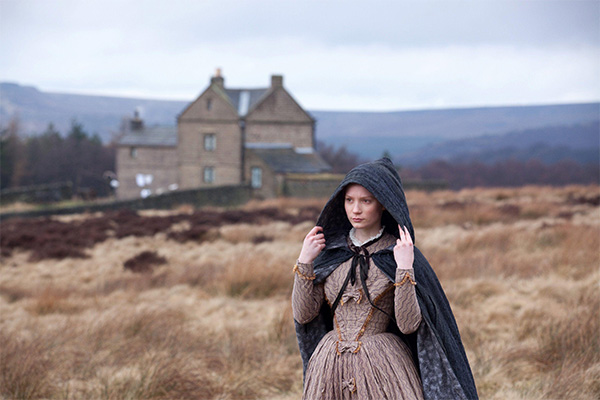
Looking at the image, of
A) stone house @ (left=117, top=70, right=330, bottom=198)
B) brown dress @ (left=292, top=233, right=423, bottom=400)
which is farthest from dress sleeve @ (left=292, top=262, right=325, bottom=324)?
stone house @ (left=117, top=70, right=330, bottom=198)

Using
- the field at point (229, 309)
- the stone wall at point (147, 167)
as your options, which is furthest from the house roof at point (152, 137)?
the field at point (229, 309)

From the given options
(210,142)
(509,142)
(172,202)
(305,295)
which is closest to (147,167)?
(210,142)

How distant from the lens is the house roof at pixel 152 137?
4962 centimetres

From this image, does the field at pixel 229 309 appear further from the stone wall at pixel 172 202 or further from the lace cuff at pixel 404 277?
the stone wall at pixel 172 202

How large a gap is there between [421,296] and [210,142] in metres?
41.2

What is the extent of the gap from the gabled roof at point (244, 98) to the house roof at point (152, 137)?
683 centimetres

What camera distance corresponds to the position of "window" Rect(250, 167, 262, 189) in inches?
1644

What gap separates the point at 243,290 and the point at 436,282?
645 cm

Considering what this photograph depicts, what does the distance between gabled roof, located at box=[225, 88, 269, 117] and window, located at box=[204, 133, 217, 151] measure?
256 cm

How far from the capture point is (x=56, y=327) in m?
7.42

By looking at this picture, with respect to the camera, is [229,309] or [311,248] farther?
[229,309]

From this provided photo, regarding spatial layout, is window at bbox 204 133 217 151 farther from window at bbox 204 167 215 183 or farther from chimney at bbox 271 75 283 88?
chimney at bbox 271 75 283 88

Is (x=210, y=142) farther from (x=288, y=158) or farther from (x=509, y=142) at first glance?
(x=509, y=142)

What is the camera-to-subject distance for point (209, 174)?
145 feet
